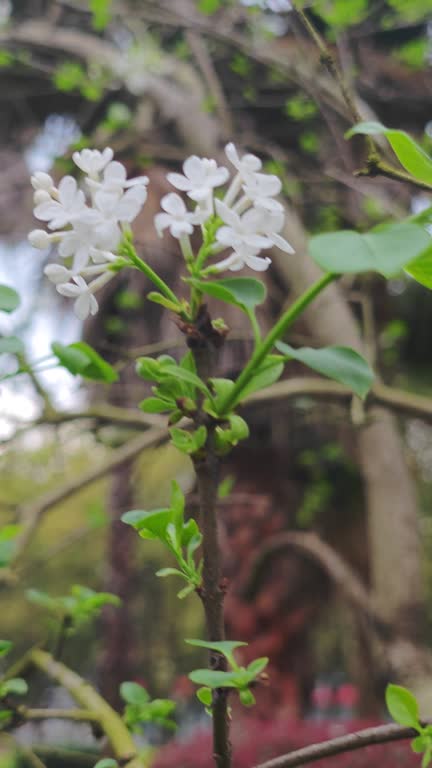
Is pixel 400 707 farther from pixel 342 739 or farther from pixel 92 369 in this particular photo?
pixel 92 369

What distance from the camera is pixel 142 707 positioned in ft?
2.57

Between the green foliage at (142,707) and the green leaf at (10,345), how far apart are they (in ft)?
1.41

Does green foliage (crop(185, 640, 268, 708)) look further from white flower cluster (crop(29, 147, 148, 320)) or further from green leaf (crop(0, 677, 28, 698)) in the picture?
green leaf (crop(0, 677, 28, 698))

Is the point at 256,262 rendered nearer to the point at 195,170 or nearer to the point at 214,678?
the point at 195,170

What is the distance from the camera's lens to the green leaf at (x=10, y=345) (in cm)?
48

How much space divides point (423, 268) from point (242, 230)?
0.10 metres

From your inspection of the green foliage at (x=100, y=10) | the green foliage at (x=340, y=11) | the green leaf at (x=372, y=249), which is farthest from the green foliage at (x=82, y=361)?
the green foliage at (x=100, y=10)

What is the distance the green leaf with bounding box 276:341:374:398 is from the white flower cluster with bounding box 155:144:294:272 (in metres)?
0.06

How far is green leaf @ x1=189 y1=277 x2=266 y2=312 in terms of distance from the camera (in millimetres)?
401

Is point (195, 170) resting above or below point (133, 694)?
above

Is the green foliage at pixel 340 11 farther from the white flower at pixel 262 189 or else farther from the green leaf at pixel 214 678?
the green leaf at pixel 214 678

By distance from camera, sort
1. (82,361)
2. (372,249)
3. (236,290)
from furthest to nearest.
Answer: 1. (82,361)
2. (236,290)
3. (372,249)

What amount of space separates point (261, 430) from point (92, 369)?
9.62ft

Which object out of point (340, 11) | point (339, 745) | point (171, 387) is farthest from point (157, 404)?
point (340, 11)
